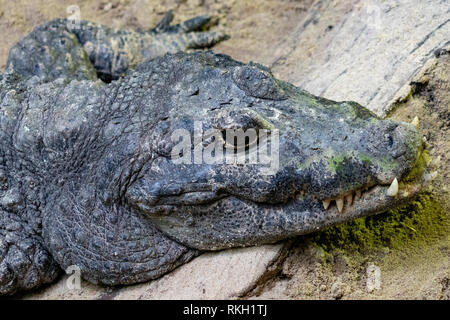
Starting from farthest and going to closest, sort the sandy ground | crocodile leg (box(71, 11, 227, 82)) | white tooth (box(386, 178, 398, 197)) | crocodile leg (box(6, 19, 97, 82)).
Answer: crocodile leg (box(71, 11, 227, 82)), crocodile leg (box(6, 19, 97, 82)), the sandy ground, white tooth (box(386, 178, 398, 197))

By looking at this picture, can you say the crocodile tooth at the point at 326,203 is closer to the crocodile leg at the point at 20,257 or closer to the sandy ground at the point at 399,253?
the sandy ground at the point at 399,253

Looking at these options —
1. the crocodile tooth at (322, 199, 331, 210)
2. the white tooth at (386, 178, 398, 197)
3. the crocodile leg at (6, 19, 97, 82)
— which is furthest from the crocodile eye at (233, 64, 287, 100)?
the crocodile leg at (6, 19, 97, 82)

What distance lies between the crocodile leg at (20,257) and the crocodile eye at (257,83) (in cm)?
180

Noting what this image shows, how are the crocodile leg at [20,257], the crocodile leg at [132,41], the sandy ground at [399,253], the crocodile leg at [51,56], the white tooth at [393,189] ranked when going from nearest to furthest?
the white tooth at [393,189] → the sandy ground at [399,253] → the crocodile leg at [20,257] → the crocodile leg at [51,56] → the crocodile leg at [132,41]

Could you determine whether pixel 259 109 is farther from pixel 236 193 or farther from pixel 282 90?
pixel 236 193

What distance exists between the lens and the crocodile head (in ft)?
10.4

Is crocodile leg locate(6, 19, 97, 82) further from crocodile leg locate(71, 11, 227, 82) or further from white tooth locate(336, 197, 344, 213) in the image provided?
white tooth locate(336, 197, 344, 213)

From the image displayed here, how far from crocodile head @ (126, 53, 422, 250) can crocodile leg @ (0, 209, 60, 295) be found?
35.6 inches

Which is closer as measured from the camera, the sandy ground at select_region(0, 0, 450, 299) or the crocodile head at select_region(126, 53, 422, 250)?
the crocodile head at select_region(126, 53, 422, 250)

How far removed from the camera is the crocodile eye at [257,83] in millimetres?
3541

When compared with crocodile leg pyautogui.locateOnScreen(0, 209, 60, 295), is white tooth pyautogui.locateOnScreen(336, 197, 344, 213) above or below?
above

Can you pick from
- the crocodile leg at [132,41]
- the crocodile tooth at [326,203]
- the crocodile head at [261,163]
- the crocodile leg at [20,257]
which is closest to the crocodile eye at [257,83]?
the crocodile head at [261,163]

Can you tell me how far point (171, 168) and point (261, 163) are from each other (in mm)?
557

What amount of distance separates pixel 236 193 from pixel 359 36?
2.27 metres
